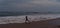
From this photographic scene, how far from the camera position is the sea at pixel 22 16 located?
103 cm

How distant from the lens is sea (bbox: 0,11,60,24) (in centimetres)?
103

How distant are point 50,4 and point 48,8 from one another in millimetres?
51

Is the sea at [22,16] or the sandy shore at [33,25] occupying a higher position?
the sea at [22,16]

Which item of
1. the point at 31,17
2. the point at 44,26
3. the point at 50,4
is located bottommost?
the point at 44,26

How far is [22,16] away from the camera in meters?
1.06

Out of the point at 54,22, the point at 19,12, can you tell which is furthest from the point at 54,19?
the point at 19,12

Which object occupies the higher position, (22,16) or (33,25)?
(22,16)

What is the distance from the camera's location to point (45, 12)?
3.57 feet

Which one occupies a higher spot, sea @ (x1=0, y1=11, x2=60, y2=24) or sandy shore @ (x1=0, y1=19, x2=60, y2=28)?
sea @ (x1=0, y1=11, x2=60, y2=24)

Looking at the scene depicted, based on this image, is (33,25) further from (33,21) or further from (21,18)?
(21,18)

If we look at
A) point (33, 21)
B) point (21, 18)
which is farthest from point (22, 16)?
point (33, 21)

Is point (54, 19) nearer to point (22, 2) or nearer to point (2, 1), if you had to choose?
point (22, 2)

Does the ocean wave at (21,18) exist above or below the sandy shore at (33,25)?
above

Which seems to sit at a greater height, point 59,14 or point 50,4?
point 50,4
